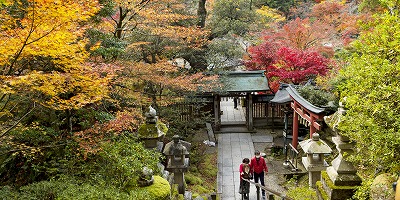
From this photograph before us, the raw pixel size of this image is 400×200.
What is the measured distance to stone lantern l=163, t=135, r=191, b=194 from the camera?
8.20m

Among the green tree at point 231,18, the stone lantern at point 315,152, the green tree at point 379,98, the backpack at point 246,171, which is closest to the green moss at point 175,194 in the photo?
the backpack at point 246,171

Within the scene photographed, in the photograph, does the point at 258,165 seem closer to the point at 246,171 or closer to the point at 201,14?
the point at 246,171

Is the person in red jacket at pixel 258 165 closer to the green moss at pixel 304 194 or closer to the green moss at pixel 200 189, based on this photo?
the green moss at pixel 304 194

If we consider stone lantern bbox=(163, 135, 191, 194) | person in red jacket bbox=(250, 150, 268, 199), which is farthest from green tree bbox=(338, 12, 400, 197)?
person in red jacket bbox=(250, 150, 268, 199)

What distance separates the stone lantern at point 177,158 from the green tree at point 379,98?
435 cm

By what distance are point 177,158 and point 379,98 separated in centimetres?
533

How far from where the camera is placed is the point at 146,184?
649cm

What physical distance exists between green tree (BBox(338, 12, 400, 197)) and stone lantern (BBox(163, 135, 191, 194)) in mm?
4347

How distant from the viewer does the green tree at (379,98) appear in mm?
3842

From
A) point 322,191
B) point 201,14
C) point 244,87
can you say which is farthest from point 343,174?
point 201,14

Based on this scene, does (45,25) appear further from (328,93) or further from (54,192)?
(328,93)

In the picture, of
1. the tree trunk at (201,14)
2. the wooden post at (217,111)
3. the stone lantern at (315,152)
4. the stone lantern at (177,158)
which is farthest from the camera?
the tree trunk at (201,14)

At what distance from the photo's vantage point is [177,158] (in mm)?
8430

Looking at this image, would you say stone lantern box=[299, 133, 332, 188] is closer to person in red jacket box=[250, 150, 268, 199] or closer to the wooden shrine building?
person in red jacket box=[250, 150, 268, 199]
